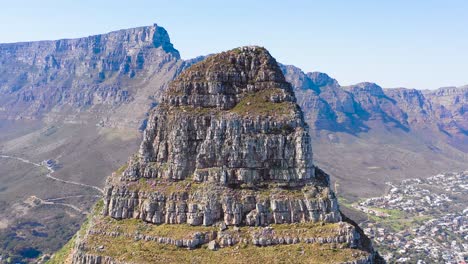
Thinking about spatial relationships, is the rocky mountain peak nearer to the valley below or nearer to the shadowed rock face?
the shadowed rock face

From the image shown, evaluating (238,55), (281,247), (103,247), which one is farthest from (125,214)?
(238,55)

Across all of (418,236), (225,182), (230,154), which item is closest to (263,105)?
(230,154)

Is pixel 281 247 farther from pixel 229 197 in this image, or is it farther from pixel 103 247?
pixel 103 247

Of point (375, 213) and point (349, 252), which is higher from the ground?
point (349, 252)

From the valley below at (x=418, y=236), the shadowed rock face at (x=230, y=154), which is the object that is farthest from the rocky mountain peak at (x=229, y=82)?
the valley below at (x=418, y=236)

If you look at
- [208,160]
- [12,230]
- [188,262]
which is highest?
[208,160]

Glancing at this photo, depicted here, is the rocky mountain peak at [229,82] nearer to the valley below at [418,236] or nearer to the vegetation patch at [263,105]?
the vegetation patch at [263,105]

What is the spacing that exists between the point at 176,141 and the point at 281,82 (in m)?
18.8

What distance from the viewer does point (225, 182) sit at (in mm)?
67250

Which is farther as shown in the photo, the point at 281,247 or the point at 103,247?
the point at 103,247

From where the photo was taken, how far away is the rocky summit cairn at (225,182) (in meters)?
63.5

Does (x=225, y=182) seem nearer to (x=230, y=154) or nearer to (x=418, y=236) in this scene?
(x=230, y=154)

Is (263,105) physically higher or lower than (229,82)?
lower

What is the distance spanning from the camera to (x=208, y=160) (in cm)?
6900
